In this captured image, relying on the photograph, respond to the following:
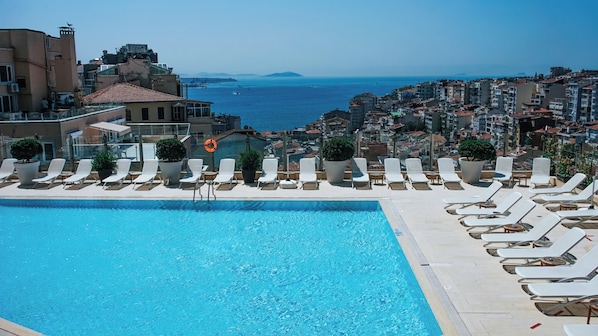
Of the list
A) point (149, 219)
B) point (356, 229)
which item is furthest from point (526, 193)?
point (149, 219)

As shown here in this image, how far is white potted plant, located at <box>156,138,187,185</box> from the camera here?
1385 cm

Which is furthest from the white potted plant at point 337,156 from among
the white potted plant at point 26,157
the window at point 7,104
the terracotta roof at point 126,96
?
the terracotta roof at point 126,96

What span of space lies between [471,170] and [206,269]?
7.74m

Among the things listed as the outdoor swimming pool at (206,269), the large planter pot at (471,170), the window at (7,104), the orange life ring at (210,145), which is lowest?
the outdoor swimming pool at (206,269)

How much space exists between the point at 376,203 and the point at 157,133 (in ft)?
41.8

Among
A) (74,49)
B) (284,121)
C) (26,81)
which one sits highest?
(74,49)

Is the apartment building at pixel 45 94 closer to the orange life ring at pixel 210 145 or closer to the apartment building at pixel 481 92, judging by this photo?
the orange life ring at pixel 210 145

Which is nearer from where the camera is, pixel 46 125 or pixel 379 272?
pixel 379 272

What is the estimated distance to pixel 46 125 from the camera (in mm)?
25516

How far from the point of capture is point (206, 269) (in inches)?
344

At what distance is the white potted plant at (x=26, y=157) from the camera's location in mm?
13922

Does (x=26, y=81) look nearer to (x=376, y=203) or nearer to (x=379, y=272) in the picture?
(x=376, y=203)

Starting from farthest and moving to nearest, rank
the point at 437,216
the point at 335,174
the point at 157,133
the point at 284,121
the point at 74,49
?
the point at 284,121, the point at 74,49, the point at 157,133, the point at 335,174, the point at 437,216

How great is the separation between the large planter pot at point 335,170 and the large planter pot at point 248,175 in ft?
6.40
